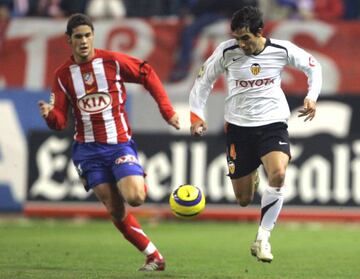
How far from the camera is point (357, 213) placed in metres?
17.3

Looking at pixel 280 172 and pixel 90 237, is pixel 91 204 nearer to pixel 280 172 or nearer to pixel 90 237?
pixel 90 237

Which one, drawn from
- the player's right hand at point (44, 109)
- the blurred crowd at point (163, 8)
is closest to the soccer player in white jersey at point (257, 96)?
the player's right hand at point (44, 109)

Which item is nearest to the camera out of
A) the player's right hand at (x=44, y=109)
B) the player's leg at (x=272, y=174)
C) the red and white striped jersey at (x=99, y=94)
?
the player's right hand at (x=44, y=109)

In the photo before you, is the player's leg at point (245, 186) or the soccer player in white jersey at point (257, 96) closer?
the soccer player in white jersey at point (257, 96)

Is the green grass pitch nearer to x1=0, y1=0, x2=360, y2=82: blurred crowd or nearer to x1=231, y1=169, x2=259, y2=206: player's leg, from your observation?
x1=231, y1=169, x2=259, y2=206: player's leg

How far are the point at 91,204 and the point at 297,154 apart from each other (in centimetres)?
317

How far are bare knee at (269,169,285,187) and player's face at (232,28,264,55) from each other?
1.11m

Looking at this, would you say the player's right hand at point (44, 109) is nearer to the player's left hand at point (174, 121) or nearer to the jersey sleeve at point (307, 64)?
the player's left hand at point (174, 121)

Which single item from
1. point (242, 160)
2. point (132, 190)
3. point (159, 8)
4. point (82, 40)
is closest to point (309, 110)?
point (242, 160)

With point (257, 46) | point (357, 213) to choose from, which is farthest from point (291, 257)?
point (357, 213)

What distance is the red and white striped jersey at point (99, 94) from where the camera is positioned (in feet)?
34.1

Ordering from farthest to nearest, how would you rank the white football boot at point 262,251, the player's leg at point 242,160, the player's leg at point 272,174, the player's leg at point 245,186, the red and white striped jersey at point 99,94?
the player's leg at point 245,186
the player's leg at point 242,160
the red and white striped jersey at point 99,94
the player's leg at point 272,174
the white football boot at point 262,251

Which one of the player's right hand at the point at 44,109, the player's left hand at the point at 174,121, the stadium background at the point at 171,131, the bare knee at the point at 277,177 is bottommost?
the stadium background at the point at 171,131

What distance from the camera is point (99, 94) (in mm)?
10453
